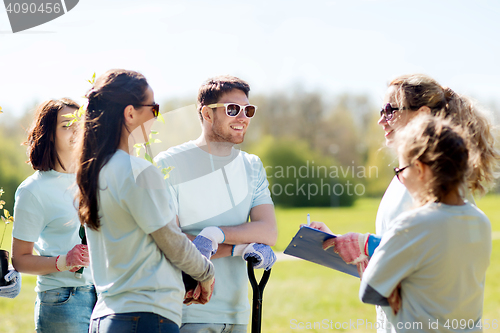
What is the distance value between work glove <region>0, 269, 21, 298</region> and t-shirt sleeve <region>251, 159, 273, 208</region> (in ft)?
4.73

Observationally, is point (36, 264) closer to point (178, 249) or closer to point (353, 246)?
point (178, 249)

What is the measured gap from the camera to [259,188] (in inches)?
104

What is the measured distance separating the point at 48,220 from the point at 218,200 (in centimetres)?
99

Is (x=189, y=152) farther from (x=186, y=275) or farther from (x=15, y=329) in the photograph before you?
(x=15, y=329)

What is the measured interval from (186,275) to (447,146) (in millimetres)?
1238

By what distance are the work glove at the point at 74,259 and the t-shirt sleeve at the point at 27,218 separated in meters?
0.21

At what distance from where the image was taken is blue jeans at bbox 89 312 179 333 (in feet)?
5.35

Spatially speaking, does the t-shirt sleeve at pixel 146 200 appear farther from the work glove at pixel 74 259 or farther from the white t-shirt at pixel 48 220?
the white t-shirt at pixel 48 220

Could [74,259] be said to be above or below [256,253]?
above

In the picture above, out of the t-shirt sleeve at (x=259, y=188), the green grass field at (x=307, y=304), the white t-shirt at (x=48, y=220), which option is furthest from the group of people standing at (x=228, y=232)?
the green grass field at (x=307, y=304)

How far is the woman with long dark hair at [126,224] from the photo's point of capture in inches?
64.9

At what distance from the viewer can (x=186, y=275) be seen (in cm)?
193

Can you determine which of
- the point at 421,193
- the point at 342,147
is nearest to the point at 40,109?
the point at 421,193

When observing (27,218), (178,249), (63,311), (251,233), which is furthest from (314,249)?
(27,218)
